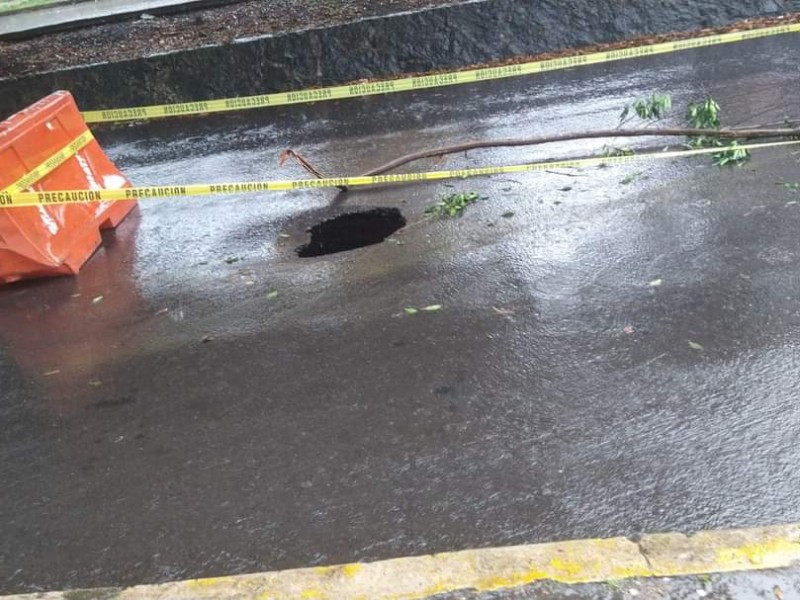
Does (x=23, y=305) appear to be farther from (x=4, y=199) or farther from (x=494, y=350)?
(x=494, y=350)

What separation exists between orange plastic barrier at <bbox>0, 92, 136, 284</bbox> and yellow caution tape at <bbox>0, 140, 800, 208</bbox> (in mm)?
134

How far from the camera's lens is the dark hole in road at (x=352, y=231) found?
619 cm

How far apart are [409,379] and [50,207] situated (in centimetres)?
375

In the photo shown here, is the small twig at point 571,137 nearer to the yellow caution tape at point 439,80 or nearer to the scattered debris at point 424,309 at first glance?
the yellow caution tape at point 439,80

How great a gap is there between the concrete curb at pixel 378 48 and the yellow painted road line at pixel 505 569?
8.79 metres

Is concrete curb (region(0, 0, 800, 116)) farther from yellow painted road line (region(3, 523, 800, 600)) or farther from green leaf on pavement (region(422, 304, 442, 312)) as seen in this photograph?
yellow painted road line (region(3, 523, 800, 600))

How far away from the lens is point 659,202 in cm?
602

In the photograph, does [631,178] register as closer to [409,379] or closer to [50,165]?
[409,379]

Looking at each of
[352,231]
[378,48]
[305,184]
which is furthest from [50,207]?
[378,48]

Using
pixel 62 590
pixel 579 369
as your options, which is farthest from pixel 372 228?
pixel 62 590

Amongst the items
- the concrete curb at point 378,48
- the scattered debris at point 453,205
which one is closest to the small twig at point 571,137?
the scattered debris at point 453,205

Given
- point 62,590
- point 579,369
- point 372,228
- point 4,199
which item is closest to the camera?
point 62,590

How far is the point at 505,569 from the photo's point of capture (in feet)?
9.56

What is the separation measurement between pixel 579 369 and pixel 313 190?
3.87 metres
